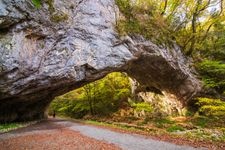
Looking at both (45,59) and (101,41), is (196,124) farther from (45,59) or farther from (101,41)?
(45,59)

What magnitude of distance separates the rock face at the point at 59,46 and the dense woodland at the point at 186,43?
1129 mm

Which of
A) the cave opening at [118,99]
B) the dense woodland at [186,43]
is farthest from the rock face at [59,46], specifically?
the cave opening at [118,99]

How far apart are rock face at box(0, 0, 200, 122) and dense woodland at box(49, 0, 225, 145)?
3.71 feet

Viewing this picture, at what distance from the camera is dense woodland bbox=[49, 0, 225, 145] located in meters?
17.7

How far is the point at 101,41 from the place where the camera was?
1526 centimetres

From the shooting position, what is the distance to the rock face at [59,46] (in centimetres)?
1206

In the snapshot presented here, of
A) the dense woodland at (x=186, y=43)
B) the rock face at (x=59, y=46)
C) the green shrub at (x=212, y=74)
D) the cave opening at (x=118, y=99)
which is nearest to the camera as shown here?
the rock face at (x=59, y=46)

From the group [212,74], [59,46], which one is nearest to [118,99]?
[212,74]

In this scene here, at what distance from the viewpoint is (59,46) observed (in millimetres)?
13672

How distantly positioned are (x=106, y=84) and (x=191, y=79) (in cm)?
917

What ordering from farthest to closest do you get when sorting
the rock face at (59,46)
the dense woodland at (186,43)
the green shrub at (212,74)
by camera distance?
the green shrub at (212,74), the dense woodland at (186,43), the rock face at (59,46)

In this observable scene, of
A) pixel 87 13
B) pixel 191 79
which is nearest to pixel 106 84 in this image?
pixel 191 79

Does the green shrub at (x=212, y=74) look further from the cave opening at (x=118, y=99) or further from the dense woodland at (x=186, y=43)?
the cave opening at (x=118, y=99)

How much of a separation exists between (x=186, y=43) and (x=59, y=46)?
12.1 metres
